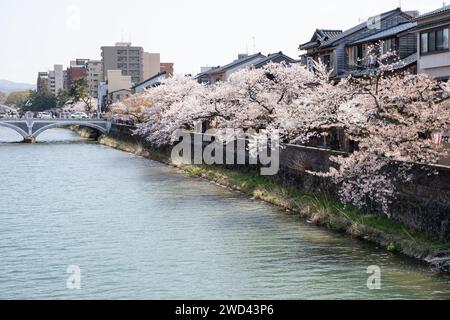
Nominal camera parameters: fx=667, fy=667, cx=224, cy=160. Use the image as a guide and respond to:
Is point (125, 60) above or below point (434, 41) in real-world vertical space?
above

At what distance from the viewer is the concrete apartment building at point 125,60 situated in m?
140

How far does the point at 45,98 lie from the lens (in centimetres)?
14000

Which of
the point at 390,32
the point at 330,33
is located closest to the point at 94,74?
the point at 330,33

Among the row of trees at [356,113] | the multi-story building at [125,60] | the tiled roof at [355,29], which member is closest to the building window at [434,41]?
the row of trees at [356,113]

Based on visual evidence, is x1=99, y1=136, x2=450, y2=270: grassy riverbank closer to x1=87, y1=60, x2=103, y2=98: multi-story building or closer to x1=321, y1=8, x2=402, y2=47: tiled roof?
x1=321, y1=8, x2=402, y2=47: tiled roof

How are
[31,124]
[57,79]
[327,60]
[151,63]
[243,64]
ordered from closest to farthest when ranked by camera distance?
1. [327,60]
2. [243,64]
3. [31,124]
4. [151,63]
5. [57,79]

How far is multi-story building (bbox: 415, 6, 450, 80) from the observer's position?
25.5 metres

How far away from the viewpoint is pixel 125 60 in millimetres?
140875

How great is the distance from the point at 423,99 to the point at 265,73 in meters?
14.2

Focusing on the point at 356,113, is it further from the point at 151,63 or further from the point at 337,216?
the point at 151,63

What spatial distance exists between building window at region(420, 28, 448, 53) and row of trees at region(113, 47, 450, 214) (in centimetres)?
150

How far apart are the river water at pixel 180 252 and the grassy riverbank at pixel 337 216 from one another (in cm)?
48

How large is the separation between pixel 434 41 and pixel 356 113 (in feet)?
21.8
